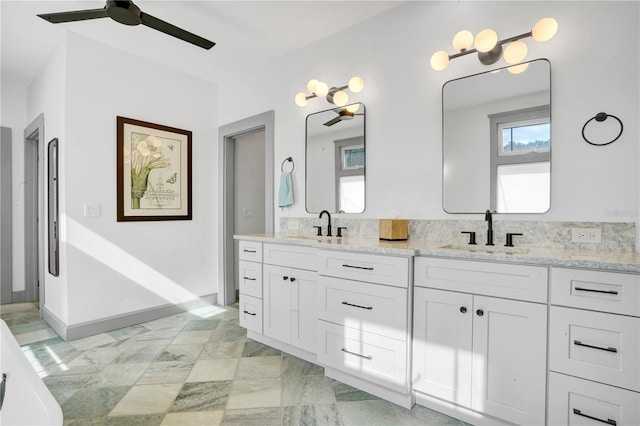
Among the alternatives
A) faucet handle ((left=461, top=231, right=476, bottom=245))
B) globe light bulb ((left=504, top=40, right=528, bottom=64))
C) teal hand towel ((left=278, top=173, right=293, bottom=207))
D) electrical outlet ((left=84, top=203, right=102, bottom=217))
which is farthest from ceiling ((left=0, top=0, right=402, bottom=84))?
faucet handle ((left=461, top=231, right=476, bottom=245))

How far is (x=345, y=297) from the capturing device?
2.10 m

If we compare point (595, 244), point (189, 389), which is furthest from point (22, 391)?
point (595, 244)

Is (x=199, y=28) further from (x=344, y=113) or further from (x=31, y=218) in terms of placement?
(x=31, y=218)

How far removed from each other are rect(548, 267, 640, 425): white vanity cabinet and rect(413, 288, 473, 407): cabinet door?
0.36m

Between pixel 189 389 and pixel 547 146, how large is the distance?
2676 mm

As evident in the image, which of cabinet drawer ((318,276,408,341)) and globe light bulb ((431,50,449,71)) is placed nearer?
cabinet drawer ((318,276,408,341))

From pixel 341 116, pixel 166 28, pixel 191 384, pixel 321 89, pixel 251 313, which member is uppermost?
pixel 166 28

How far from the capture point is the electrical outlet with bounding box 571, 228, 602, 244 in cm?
177

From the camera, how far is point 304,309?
2410 mm

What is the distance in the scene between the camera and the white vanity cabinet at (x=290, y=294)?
237cm

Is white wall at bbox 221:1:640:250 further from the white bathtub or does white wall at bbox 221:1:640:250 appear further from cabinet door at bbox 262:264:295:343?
the white bathtub

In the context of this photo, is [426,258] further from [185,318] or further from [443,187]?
[185,318]

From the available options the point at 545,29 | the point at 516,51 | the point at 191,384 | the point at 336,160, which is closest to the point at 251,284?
the point at 191,384

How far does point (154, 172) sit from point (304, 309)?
2205 millimetres
